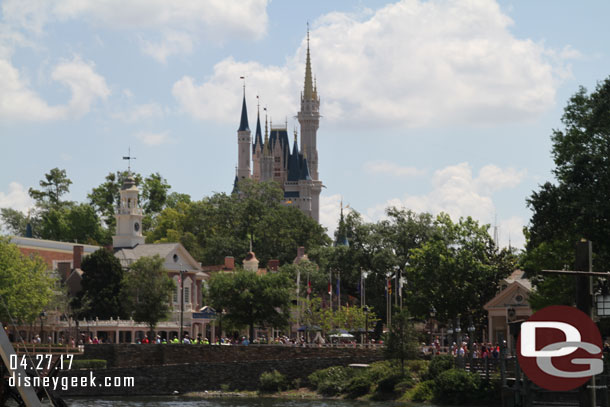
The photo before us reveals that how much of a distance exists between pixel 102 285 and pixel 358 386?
3416 cm

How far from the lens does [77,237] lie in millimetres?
143125

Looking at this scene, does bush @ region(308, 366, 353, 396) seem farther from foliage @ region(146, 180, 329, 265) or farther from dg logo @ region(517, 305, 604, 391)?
foliage @ region(146, 180, 329, 265)

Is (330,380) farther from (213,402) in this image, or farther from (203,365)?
(203,365)

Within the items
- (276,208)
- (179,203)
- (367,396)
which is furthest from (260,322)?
(179,203)

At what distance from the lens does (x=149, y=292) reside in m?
84.2

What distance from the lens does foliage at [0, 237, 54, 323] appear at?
259 ft

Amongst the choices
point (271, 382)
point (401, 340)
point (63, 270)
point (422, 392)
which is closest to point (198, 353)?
point (271, 382)

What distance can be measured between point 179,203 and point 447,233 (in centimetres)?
7503

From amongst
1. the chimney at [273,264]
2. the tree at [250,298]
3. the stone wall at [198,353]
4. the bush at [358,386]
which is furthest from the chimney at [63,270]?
the bush at [358,386]

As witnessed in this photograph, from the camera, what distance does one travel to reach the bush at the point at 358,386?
6616 cm

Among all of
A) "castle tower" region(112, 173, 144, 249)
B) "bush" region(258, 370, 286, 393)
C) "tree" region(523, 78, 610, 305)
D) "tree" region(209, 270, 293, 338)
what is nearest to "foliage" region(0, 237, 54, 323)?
"tree" region(209, 270, 293, 338)

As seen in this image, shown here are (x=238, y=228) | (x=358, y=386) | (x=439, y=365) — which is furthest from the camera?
(x=238, y=228)

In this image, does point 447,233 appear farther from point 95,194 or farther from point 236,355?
point 95,194

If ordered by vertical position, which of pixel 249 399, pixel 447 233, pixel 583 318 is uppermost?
pixel 447 233
